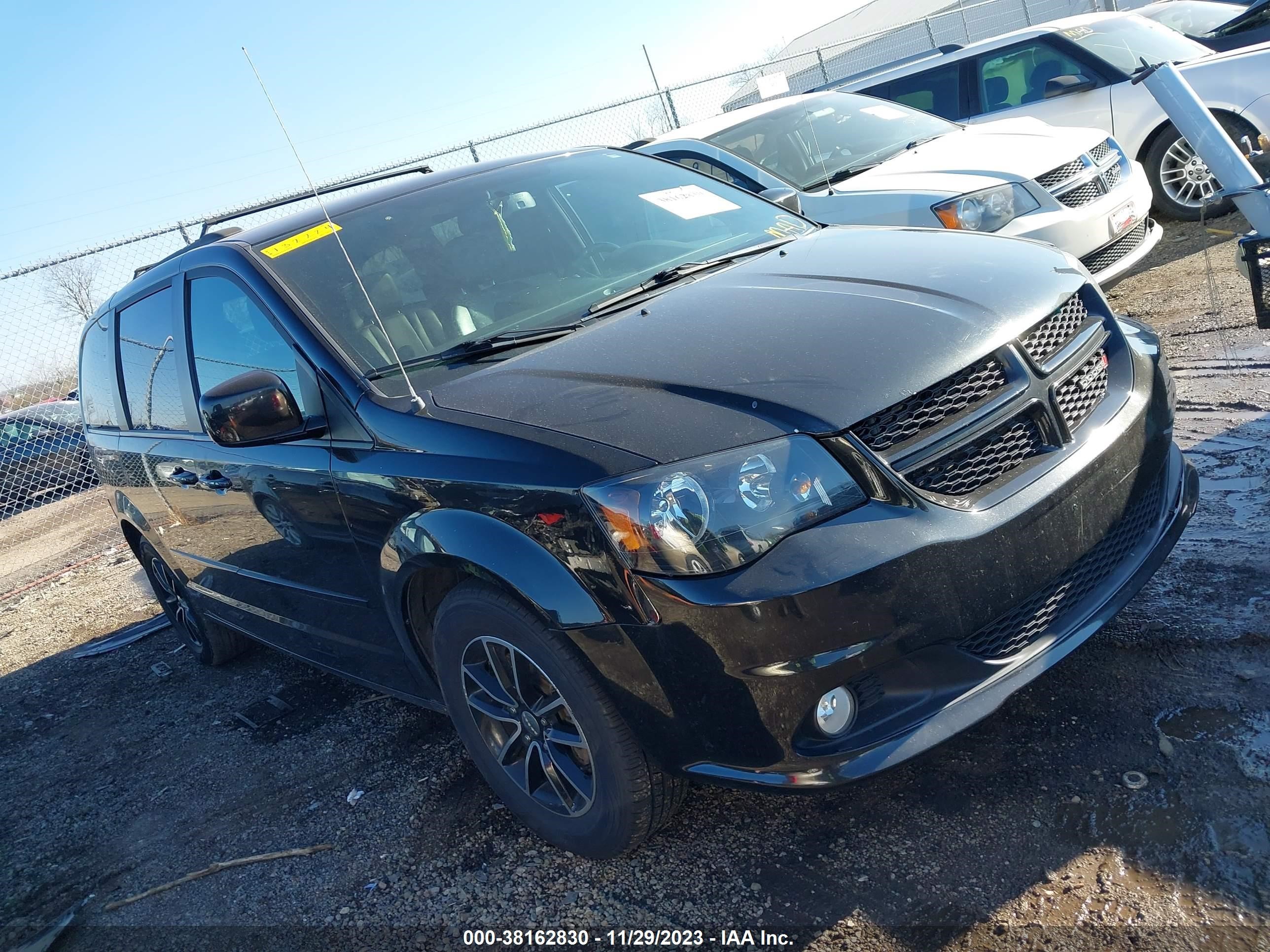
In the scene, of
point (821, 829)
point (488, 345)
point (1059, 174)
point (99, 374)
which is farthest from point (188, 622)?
point (1059, 174)

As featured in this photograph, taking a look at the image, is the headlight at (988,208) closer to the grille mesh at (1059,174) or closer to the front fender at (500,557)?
the grille mesh at (1059,174)

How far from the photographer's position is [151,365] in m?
4.18

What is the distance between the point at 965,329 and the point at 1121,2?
2432 cm

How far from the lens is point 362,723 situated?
398 centimetres

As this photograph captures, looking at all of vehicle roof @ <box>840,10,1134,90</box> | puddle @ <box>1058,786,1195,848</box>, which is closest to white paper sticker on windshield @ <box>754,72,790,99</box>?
vehicle roof @ <box>840,10,1134,90</box>

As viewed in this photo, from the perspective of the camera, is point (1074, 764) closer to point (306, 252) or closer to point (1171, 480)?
point (1171, 480)

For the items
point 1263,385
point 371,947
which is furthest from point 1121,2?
point 371,947

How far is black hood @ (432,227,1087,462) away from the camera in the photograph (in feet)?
7.34

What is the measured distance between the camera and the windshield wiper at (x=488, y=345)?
2898 mm

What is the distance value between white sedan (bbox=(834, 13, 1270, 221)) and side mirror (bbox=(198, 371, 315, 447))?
23.3ft

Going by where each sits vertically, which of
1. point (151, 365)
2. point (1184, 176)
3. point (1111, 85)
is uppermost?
point (151, 365)

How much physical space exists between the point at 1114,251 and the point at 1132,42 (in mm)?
3311

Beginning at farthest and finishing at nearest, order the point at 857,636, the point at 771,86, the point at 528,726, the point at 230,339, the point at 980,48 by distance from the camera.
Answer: the point at 771,86, the point at 980,48, the point at 230,339, the point at 528,726, the point at 857,636

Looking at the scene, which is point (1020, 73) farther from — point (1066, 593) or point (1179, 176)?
point (1066, 593)
